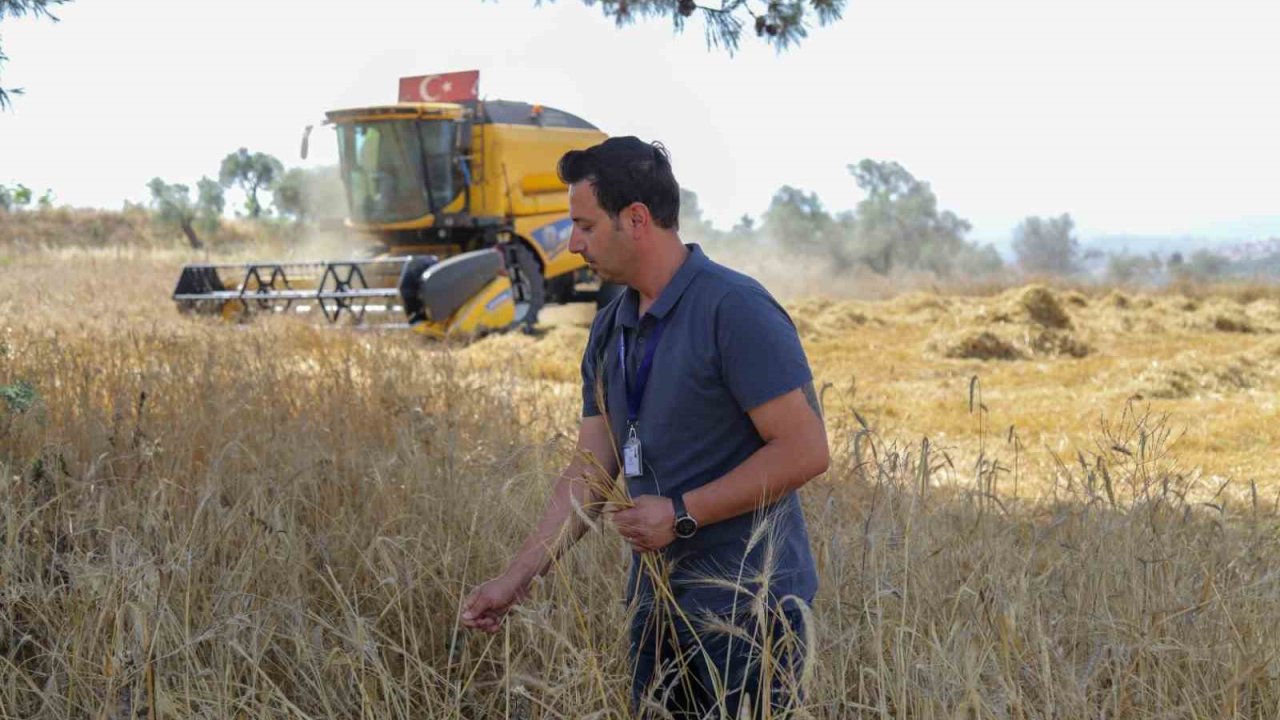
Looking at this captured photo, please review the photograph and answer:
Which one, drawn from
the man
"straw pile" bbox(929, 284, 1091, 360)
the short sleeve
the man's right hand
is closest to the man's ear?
the man

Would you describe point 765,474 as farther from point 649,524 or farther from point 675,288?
point 675,288

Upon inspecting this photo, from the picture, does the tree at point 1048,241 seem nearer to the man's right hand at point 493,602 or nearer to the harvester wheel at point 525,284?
the harvester wheel at point 525,284

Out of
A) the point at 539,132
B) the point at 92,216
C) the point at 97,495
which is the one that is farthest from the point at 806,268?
the point at 97,495

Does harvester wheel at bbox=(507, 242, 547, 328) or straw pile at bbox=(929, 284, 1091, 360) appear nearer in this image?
straw pile at bbox=(929, 284, 1091, 360)

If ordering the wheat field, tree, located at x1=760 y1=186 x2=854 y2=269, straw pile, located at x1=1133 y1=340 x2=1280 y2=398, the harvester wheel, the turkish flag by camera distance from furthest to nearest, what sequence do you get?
tree, located at x1=760 y1=186 x2=854 y2=269
the turkish flag
the harvester wheel
straw pile, located at x1=1133 y1=340 x2=1280 y2=398
the wheat field

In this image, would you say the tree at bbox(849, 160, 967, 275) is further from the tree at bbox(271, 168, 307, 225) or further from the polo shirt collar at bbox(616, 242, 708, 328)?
the polo shirt collar at bbox(616, 242, 708, 328)

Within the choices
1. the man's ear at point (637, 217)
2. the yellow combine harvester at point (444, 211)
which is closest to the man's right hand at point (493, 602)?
the man's ear at point (637, 217)

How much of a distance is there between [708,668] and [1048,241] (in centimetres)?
7591

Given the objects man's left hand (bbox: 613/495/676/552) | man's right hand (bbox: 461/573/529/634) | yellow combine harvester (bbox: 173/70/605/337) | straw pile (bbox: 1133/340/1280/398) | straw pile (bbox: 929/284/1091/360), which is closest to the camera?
man's left hand (bbox: 613/495/676/552)

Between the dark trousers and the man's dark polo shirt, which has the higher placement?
the man's dark polo shirt

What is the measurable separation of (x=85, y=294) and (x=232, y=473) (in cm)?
1332

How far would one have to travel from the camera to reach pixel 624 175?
2.55 m

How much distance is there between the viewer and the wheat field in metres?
2.80

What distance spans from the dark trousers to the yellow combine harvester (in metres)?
12.0
